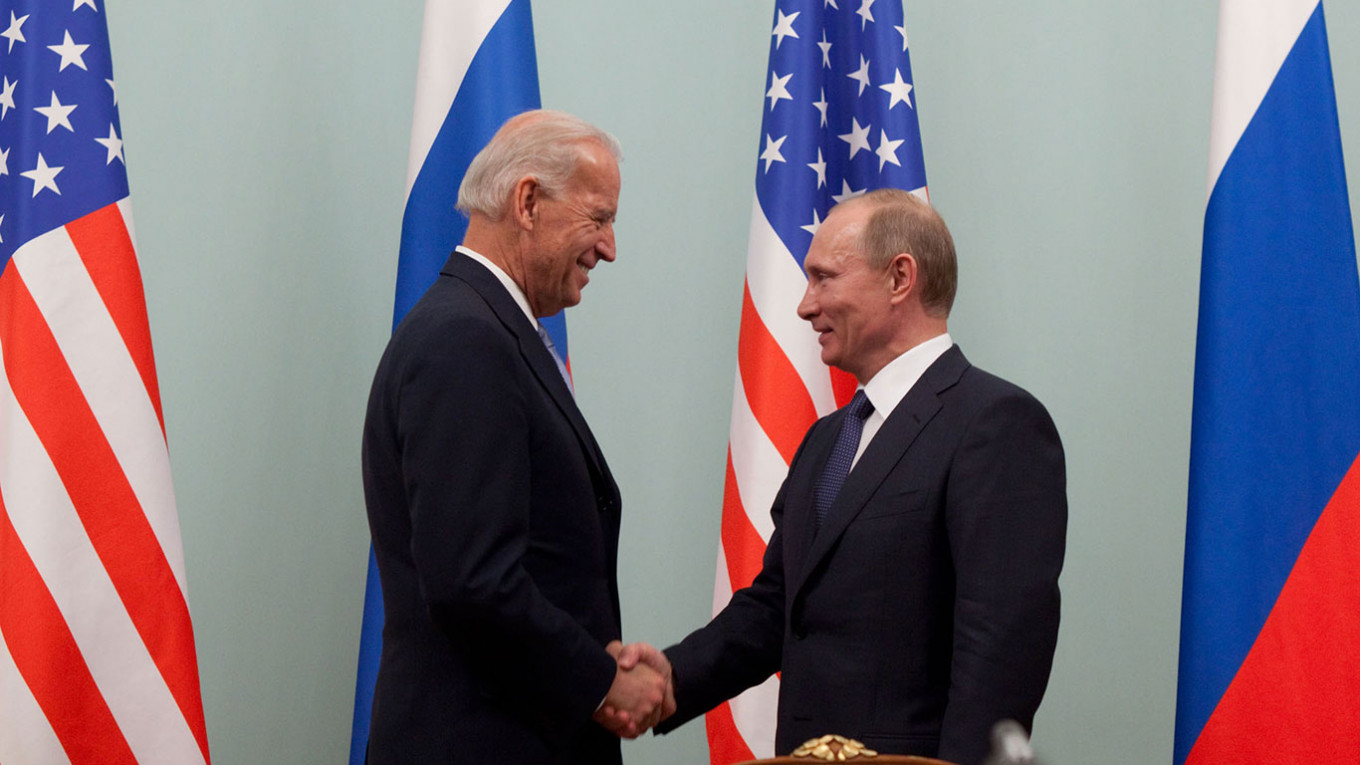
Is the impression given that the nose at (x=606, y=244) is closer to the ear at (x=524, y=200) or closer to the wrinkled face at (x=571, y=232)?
the wrinkled face at (x=571, y=232)

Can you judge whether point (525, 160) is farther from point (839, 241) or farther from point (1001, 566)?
point (1001, 566)

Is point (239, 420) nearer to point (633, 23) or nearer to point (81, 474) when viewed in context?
point (81, 474)

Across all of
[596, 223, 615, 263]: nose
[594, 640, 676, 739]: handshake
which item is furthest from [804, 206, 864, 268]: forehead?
[594, 640, 676, 739]: handshake

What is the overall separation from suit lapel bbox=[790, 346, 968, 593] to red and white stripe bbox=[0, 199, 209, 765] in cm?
141

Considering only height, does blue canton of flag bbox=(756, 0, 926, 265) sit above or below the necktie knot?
above

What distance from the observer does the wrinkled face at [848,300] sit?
2.06 m

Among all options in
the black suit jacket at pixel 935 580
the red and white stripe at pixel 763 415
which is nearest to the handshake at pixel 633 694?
the black suit jacket at pixel 935 580

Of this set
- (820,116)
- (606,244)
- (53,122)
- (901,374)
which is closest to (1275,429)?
(901,374)

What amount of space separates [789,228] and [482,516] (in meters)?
1.50

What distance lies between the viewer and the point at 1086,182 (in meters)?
3.39

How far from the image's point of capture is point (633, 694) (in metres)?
1.96

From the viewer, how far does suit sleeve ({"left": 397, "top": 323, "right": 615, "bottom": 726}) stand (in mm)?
1733

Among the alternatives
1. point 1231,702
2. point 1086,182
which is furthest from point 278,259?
point 1231,702

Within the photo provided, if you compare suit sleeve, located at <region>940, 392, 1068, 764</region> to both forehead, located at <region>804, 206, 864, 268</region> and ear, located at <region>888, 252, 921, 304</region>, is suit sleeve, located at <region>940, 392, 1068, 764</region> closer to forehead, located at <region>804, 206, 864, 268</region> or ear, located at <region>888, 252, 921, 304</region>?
ear, located at <region>888, 252, 921, 304</region>
